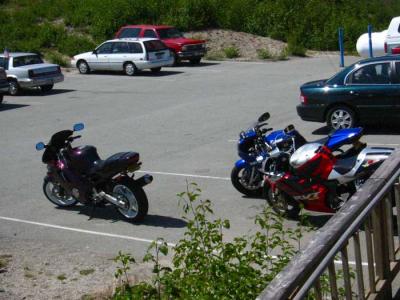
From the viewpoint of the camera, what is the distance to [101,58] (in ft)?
103

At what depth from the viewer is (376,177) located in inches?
203

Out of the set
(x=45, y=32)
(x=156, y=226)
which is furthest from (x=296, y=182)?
(x=45, y=32)

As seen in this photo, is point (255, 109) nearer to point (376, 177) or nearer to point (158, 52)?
point (158, 52)

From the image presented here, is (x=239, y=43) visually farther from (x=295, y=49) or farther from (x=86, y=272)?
(x=86, y=272)

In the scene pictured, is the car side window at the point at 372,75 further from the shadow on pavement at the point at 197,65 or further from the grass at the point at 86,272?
the shadow on pavement at the point at 197,65

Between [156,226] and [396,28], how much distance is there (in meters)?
18.4

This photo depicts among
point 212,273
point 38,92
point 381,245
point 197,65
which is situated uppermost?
point 381,245

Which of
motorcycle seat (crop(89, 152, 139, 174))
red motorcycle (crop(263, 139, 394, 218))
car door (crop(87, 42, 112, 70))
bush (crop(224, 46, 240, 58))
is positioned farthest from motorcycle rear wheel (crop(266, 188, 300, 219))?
bush (crop(224, 46, 240, 58))

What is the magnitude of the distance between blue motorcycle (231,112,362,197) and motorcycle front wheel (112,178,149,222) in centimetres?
161

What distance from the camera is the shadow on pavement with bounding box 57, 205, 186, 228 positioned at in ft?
34.6

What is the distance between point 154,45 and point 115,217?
20.1 meters

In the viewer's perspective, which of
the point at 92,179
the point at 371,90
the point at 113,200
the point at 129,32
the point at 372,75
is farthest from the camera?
the point at 129,32

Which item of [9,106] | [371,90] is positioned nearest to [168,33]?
[9,106]

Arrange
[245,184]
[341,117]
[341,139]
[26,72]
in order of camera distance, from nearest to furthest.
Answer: [341,139] → [245,184] → [341,117] → [26,72]
